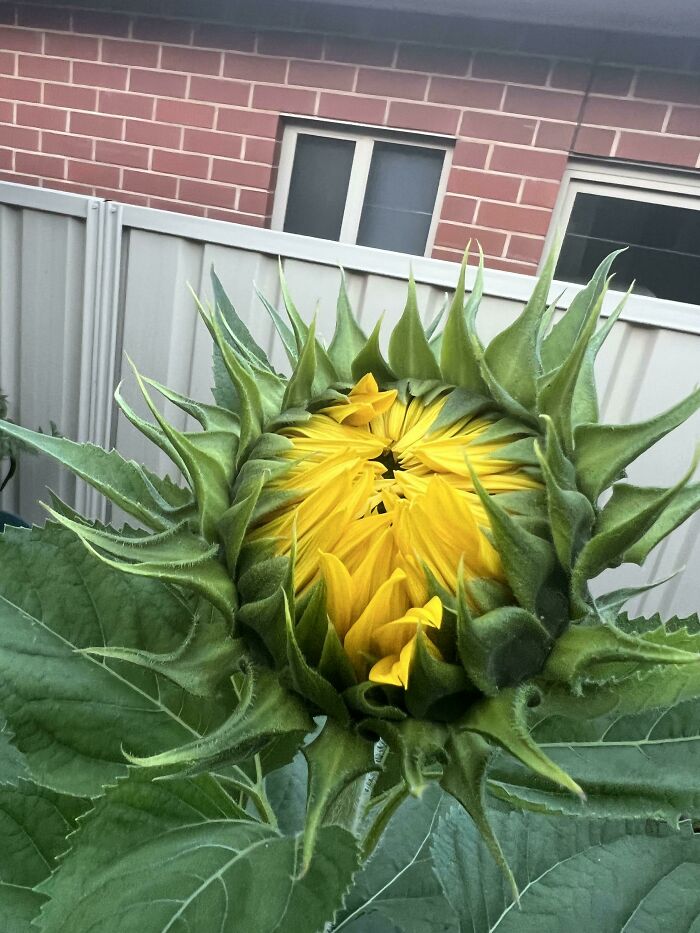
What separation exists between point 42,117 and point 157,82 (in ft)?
1.01

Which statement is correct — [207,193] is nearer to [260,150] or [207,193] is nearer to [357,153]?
[260,150]

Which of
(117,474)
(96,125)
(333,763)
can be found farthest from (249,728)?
(96,125)

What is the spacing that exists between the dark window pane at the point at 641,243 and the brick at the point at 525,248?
6cm

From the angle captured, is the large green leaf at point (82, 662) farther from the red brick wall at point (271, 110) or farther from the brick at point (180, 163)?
the brick at point (180, 163)

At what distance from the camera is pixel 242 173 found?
1.39 metres

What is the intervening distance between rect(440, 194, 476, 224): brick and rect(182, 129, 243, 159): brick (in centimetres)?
44

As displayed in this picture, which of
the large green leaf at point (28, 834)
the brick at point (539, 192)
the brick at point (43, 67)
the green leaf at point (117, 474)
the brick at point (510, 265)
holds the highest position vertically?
the brick at point (43, 67)

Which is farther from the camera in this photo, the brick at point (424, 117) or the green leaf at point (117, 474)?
the brick at point (424, 117)

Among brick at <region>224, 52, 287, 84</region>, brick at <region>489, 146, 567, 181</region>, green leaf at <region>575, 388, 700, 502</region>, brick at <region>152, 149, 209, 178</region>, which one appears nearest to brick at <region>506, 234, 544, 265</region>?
brick at <region>489, 146, 567, 181</region>

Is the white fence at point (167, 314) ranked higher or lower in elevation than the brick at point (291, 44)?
lower

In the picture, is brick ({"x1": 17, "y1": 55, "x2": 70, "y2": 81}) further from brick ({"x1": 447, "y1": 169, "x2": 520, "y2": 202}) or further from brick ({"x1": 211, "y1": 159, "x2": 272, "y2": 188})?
brick ({"x1": 447, "y1": 169, "x2": 520, "y2": 202})

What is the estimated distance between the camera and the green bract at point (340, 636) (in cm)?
32

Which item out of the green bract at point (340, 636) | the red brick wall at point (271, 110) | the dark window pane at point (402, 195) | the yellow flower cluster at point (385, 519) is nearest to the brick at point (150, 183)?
the red brick wall at point (271, 110)

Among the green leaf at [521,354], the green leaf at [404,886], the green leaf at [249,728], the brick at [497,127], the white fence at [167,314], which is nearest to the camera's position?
the green leaf at [249,728]
